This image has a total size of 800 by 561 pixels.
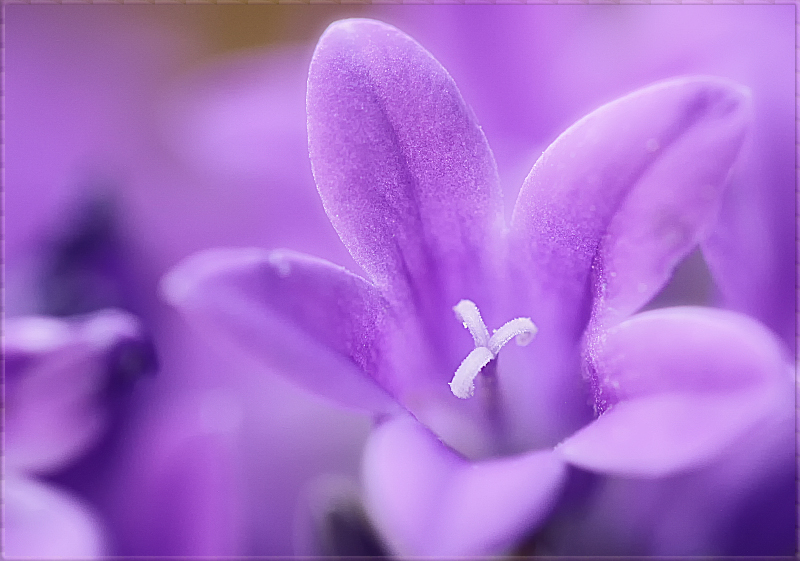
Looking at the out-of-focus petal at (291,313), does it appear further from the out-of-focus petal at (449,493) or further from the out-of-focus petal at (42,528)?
the out-of-focus petal at (42,528)

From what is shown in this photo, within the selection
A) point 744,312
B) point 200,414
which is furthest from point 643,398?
point 200,414

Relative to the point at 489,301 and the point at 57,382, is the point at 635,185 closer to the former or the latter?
the point at 489,301

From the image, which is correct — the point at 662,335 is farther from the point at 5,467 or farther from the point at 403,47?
the point at 5,467

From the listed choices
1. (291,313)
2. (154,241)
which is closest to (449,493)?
(291,313)

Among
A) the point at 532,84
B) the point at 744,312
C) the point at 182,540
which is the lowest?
the point at 182,540

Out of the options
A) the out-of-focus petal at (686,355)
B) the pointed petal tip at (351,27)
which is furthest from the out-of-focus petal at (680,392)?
the pointed petal tip at (351,27)

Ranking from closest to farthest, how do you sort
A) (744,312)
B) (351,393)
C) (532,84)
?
(351,393)
(744,312)
(532,84)

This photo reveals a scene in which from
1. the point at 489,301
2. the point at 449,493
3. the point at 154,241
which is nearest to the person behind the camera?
the point at 449,493

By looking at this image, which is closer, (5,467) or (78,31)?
(5,467)
